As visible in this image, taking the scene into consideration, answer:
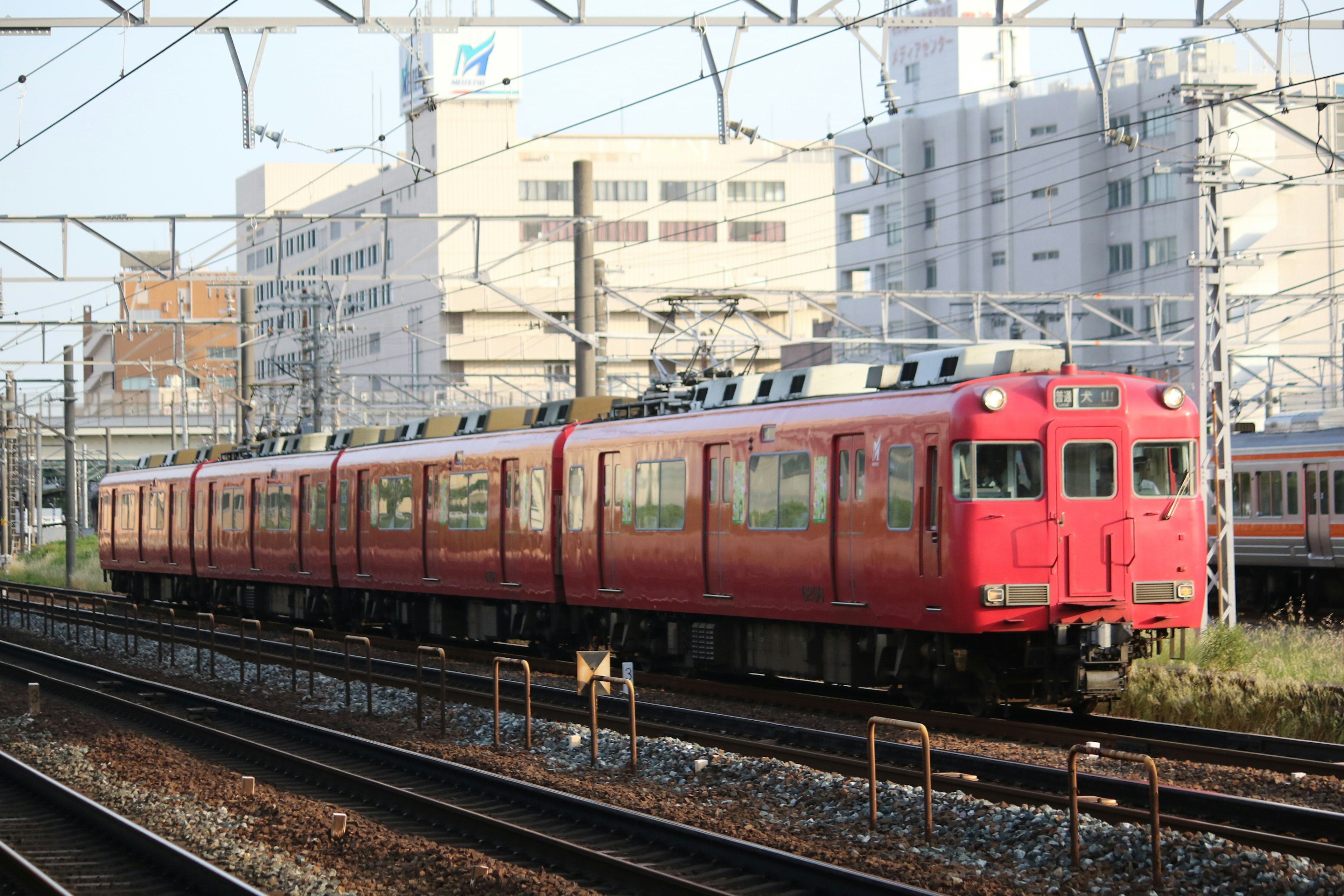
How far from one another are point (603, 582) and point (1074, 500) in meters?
7.18

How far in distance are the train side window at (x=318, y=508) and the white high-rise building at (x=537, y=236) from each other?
53307 millimetres

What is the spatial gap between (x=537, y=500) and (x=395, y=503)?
491 cm

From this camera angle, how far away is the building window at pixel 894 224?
75.3m

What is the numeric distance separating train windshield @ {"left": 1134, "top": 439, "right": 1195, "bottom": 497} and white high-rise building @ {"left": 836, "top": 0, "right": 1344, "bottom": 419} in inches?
1411

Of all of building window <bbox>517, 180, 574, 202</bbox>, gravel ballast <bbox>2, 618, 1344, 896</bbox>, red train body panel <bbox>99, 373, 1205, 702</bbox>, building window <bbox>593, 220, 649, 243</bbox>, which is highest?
building window <bbox>517, 180, 574, 202</bbox>

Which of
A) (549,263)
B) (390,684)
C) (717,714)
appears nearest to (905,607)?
(717,714)

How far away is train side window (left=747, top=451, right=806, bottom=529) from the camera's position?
1594cm

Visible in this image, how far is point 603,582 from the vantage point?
19.6 meters

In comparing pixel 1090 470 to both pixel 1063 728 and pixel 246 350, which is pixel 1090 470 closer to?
pixel 1063 728

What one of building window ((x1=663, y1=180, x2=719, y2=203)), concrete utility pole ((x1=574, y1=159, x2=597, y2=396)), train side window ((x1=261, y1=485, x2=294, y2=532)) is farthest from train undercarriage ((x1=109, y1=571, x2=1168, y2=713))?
building window ((x1=663, y1=180, x2=719, y2=203))

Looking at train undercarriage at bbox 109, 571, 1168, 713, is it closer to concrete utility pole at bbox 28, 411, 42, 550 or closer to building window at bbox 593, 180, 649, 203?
concrete utility pole at bbox 28, 411, 42, 550

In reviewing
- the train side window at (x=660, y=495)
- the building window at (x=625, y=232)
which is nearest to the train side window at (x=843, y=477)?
the train side window at (x=660, y=495)

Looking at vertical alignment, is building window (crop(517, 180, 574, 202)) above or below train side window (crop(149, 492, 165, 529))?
above

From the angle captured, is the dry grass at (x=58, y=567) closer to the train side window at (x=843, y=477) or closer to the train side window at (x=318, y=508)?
the train side window at (x=318, y=508)
